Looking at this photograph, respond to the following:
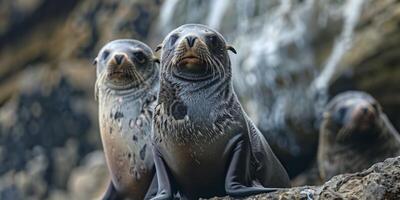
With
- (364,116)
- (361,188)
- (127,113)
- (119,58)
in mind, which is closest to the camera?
(361,188)

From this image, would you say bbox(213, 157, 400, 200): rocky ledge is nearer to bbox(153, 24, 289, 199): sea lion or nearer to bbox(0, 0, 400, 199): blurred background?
bbox(153, 24, 289, 199): sea lion

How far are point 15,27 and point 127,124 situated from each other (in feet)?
38.4

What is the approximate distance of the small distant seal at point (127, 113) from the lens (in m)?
7.31

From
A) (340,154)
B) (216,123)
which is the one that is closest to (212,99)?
(216,123)

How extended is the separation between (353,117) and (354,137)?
292 mm

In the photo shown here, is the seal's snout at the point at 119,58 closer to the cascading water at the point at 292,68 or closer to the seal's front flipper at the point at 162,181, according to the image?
the seal's front flipper at the point at 162,181

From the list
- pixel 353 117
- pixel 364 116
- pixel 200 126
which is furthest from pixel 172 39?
pixel 353 117

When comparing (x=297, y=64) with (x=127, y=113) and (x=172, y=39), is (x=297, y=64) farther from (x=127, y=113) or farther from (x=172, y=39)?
(x=172, y=39)

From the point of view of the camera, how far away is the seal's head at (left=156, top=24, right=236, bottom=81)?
6000mm

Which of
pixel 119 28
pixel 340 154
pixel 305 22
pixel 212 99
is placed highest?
pixel 119 28

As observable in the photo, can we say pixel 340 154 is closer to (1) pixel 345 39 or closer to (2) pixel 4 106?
(1) pixel 345 39

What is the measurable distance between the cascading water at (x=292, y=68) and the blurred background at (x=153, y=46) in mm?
15

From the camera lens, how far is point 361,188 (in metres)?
5.27

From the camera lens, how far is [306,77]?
45.6ft
